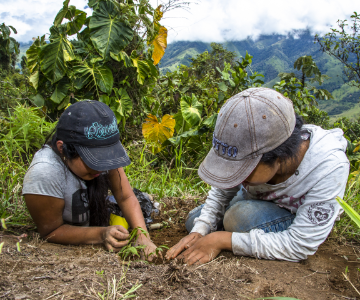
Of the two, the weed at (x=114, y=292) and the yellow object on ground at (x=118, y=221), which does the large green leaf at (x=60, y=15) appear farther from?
the weed at (x=114, y=292)

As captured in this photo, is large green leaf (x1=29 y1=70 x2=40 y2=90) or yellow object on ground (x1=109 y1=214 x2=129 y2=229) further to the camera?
large green leaf (x1=29 y1=70 x2=40 y2=90)

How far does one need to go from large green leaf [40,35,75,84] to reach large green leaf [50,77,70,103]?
0.15 m

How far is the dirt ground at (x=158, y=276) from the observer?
1.02m

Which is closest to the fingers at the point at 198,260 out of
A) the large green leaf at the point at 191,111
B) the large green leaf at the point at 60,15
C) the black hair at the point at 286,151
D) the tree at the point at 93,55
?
the black hair at the point at 286,151

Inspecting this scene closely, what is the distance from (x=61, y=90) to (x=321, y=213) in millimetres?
3209

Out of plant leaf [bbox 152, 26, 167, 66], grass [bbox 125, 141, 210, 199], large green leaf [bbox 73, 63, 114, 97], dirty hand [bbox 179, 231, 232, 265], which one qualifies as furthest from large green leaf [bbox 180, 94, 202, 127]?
dirty hand [bbox 179, 231, 232, 265]

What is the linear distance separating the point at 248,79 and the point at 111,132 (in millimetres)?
2959

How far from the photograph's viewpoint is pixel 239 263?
1.42m

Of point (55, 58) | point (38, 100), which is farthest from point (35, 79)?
point (55, 58)

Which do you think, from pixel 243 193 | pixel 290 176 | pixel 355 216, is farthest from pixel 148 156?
pixel 355 216

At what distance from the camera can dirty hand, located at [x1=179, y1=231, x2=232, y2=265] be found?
57.3 inches

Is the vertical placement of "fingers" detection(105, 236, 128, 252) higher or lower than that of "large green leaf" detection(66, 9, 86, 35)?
lower

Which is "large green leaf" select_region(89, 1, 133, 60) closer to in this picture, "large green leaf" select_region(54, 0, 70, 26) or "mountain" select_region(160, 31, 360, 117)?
"large green leaf" select_region(54, 0, 70, 26)

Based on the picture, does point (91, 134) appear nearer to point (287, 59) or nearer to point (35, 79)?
point (35, 79)
